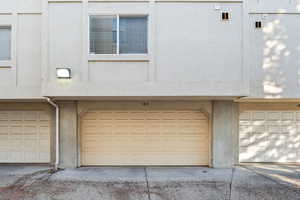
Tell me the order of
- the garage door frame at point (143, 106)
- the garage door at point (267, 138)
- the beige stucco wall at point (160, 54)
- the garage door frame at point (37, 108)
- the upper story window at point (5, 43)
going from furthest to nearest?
the garage door at point (267, 138)
the garage door frame at point (37, 108)
the garage door frame at point (143, 106)
the upper story window at point (5, 43)
the beige stucco wall at point (160, 54)

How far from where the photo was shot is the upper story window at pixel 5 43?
564cm

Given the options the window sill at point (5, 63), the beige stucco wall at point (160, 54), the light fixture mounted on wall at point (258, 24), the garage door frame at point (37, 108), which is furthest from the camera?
the garage door frame at point (37, 108)

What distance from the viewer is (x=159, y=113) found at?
6.30 m

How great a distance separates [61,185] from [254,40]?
275 inches

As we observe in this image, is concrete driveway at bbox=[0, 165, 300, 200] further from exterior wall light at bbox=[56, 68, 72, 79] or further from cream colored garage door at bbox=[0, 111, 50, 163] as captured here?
exterior wall light at bbox=[56, 68, 72, 79]

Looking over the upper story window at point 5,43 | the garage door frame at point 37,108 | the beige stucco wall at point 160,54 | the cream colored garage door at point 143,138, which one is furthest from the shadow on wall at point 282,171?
the upper story window at point 5,43

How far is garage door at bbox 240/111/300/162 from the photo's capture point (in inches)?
250

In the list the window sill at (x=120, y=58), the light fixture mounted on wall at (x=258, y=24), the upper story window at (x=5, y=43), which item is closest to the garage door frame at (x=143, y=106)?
the window sill at (x=120, y=58)

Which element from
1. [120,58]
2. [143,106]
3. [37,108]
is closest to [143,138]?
[143,106]

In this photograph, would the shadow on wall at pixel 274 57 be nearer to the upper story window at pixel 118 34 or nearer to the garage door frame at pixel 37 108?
the upper story window at pixel 118 34

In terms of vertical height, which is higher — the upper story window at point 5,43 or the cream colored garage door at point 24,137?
the upper story window at point 5,43

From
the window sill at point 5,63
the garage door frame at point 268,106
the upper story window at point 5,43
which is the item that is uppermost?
the upper story window at point 5,43

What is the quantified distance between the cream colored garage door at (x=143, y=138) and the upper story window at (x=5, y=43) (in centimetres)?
298

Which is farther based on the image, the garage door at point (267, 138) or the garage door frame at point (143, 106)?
the garage door at point (267, 138)
